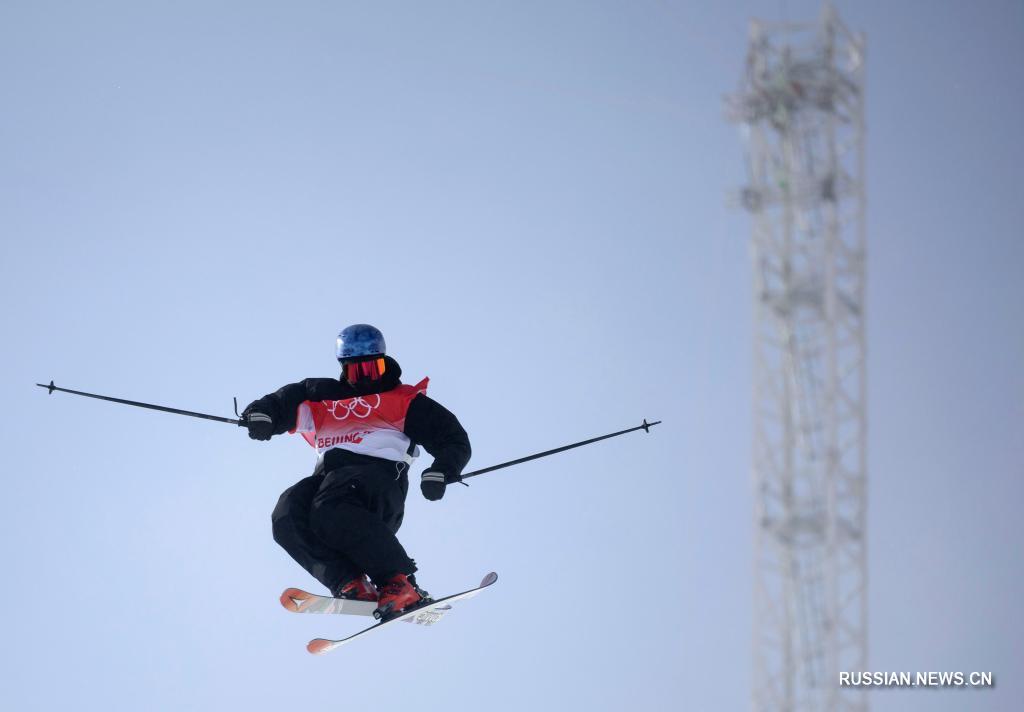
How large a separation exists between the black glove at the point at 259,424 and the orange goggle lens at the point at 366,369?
77 cm

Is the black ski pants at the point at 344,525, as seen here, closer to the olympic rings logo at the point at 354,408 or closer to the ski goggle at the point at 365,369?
the olympic rings logo at the point at 354,408

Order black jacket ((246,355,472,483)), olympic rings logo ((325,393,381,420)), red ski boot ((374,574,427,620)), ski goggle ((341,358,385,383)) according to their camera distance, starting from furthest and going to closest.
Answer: ski goggle ((341,358,385,383)) < olympic rings logo ((325,393,381,420)) < black jacket ((246,355,472,483)) < red ski boot ((374,574,427,620))

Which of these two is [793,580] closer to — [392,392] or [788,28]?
[788,28]

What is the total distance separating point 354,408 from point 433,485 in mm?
1001

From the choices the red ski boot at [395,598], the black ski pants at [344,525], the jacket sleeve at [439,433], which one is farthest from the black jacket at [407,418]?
the red ski boot at [395,598]

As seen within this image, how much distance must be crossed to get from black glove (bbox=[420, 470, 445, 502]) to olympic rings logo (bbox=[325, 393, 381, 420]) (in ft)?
2.50

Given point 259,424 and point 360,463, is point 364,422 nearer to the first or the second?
Result: point 360,463

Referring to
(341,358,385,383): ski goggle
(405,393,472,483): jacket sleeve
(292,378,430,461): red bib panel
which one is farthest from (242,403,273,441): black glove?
(405,393,472,483): jacket sleeve

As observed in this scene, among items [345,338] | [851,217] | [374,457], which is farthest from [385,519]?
[851,217]

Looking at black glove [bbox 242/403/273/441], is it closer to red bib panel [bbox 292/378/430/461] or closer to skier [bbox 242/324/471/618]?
skier [bbox 242/324/471/618]

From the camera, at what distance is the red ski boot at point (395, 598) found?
1285cm

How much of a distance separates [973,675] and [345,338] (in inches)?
513

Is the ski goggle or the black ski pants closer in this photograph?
the black ski pants

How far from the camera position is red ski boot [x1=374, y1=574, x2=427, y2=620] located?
1285cm
